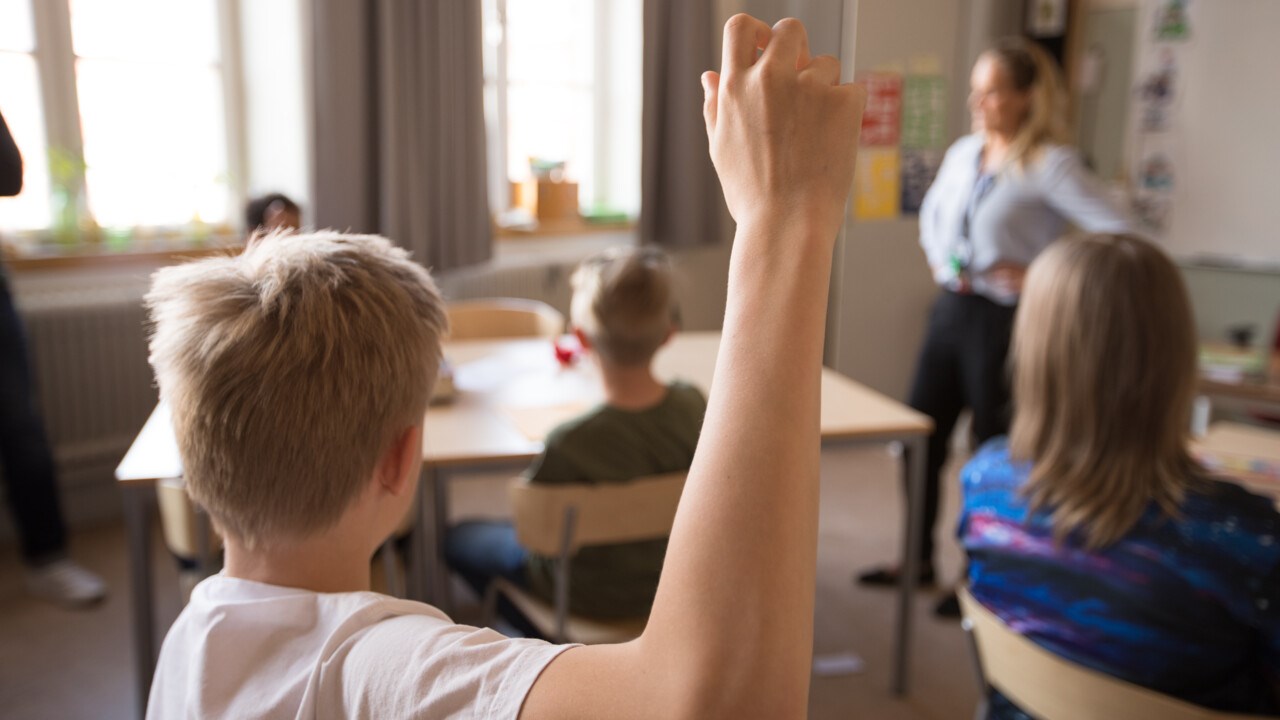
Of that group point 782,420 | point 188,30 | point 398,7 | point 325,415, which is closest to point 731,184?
point 782,420

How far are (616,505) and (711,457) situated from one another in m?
1.23

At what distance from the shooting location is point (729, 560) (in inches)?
15.1

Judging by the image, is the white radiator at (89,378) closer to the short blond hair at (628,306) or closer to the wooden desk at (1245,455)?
the short blond hair at (628,306)

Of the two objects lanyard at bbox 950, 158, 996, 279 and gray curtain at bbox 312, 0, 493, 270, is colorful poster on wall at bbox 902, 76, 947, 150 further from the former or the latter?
gray curtain at bbox 312, 0, 493, 270

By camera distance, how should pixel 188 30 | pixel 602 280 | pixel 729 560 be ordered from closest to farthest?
pixel 729 560, pixel 602 280, pixel 188 30

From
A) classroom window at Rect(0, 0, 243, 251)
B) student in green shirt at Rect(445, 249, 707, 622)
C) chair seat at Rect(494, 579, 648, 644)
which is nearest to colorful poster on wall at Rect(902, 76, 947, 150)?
student in green shirt at Rect(445, 249, 707, 622)

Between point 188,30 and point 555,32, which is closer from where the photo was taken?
point 555,32

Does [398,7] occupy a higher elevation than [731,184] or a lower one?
higher

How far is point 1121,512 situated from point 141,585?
1544 millimetres

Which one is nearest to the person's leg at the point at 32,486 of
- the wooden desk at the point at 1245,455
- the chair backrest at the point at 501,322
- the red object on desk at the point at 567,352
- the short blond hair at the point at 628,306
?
the chair backrest at the point at 501,322

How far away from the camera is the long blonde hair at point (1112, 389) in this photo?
1202 millimetres

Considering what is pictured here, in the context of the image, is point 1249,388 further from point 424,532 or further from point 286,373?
point 286,373

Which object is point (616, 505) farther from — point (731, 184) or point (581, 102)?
point (581, 102)

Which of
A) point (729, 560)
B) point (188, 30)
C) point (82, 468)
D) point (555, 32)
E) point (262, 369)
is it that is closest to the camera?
point (729, 560)
